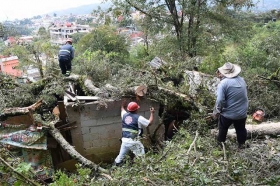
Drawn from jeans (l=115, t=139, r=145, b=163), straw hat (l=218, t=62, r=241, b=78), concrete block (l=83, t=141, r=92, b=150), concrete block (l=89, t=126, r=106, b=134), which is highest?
straw hat (l=218, t=62, r=241, b=78)

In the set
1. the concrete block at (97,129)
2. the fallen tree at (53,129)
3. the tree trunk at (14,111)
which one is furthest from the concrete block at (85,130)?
the tree trunk at (14,111)

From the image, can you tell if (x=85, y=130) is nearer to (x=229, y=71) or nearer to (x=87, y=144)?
(x=87, y=144)

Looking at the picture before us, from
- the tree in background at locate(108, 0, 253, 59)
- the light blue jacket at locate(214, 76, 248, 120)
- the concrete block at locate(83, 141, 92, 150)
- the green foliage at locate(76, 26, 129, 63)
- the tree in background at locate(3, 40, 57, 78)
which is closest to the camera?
the light blue jacket at locate(214, 76, 248, 120)

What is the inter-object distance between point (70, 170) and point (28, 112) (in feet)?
5.31

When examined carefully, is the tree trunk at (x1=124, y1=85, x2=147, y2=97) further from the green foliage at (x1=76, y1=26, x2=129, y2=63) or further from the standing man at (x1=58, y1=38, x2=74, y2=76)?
the green foliage at (x1=76, y1=26, x2=129, y2=63)

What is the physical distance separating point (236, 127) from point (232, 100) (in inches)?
18.9

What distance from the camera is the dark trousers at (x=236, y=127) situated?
183 inches

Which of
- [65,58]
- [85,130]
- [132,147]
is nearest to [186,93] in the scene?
[132,147]

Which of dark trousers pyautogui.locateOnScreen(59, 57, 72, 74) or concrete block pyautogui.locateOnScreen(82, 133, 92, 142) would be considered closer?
concrete block pyautogui.locateOnScreen(82, 133, 92, 142)

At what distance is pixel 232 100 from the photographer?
452cm

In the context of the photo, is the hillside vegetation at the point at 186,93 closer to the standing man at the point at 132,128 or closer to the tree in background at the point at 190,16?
the tree in background at the point at 190,16

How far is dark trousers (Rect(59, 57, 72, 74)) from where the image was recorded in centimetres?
880

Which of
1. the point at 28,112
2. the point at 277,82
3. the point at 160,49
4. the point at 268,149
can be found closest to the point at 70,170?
the point at 28,112

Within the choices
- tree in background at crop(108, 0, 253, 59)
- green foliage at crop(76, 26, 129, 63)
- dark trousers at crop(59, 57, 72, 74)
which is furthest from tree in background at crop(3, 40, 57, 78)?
green foliage at crop(76, 26, 129, 63)
